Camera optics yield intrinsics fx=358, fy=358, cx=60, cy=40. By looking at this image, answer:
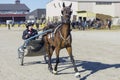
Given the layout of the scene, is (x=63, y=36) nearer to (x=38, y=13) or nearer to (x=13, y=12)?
(x=38, y=13)

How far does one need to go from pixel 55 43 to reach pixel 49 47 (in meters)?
0.95

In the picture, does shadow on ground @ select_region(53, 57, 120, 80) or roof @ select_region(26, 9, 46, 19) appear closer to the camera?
shadow on ground @ select_region(53, 57, 120, 80)

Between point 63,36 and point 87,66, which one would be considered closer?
Result: point 63,36

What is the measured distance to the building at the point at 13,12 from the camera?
125188 millimetres

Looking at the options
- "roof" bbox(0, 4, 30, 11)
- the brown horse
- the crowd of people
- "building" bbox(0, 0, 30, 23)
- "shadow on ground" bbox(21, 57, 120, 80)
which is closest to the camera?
the brown horse

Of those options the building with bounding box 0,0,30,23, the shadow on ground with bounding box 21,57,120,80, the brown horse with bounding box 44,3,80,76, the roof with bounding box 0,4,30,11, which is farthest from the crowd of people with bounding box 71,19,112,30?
the roof with bounding box 0,4,30,11

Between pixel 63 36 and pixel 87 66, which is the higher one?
pixel 63 36

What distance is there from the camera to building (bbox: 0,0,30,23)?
411 ft

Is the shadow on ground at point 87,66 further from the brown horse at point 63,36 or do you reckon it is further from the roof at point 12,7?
the roof at point 12,7

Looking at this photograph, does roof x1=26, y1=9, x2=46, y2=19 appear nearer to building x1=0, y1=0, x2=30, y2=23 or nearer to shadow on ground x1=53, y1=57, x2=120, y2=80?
building x1=0, y1=0, x2=30, y2=23

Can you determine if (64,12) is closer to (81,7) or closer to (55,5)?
(81,7)

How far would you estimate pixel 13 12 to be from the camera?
12756cm

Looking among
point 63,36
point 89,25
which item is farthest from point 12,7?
point 63,36

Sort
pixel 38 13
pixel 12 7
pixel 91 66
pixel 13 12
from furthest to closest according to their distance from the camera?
pixel 12 7 < pixel 13 12 < pixel 38 13 < pixel 91 66
